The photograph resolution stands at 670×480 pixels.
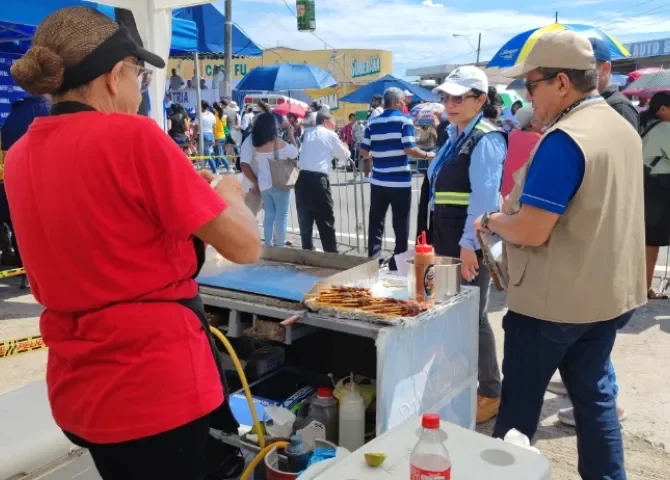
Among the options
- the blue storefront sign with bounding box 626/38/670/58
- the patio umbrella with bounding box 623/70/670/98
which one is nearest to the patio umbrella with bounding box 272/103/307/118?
the patio umbrella with bounding box 623/70/670/98

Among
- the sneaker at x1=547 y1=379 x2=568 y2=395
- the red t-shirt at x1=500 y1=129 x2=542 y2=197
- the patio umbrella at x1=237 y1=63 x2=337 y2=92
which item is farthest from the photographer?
the patio umbrella at x1=237 y1=63 x2=337 y2=92

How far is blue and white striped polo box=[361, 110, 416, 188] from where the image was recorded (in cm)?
650

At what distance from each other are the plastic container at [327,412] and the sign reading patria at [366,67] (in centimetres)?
3889

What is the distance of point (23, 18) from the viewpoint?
199 inches

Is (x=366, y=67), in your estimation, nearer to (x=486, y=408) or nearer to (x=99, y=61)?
(x=486, y=408)

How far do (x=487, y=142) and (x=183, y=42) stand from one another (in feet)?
15.4

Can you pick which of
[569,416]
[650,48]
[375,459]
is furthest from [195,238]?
[650,48]

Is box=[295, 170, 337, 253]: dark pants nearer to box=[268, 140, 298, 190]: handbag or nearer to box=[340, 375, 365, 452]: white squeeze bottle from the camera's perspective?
box=[268, 140, 298, 190]: handbag

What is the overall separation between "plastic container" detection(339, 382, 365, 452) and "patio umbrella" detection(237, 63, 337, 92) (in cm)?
758

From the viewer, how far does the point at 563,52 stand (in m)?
2.20

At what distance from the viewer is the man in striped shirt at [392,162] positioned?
21.3ft

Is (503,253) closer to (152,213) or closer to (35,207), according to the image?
(152,213)

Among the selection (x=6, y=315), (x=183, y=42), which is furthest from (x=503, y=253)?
(x=183, y=42)

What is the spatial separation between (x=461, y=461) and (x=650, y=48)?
30781mm
